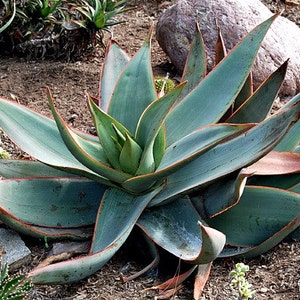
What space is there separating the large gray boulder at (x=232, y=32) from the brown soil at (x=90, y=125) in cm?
30

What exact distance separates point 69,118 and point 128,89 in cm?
116

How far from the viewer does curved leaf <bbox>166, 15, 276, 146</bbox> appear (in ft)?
9.94

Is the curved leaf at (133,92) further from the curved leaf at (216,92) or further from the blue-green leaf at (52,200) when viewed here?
the blue-green leaf at (52,200)

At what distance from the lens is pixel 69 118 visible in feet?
13.6

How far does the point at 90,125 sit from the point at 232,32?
109 cm

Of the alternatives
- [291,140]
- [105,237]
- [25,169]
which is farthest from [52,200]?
[291,140]

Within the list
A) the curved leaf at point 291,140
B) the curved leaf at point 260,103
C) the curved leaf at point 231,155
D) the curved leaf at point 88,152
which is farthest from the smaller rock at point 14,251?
the curved leaf at point 291,140

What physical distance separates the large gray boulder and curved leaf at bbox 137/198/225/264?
1684 mm

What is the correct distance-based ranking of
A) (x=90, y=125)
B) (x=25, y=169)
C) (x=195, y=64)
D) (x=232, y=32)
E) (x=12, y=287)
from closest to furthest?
(x=12, y=287) < (x=25, y=169) < (x=195, y=64) < (x=90, y=125) < (x=232, y=32)

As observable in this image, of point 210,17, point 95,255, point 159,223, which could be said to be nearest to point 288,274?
point 159,223

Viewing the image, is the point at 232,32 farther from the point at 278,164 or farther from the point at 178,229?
the point at 178,229

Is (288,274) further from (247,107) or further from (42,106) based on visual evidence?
(42,106)

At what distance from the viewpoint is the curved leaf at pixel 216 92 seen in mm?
3029

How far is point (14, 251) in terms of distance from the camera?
295 cm
